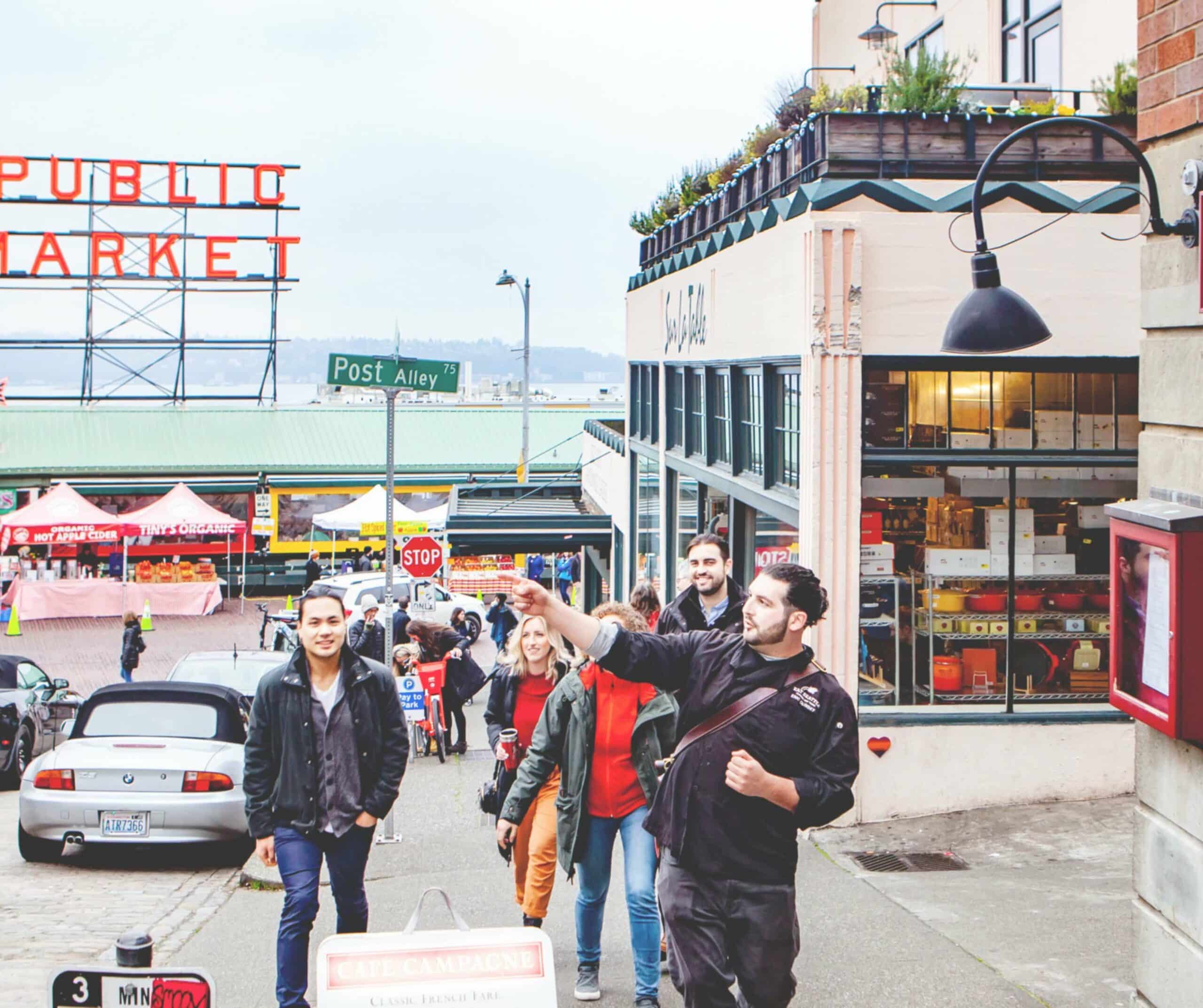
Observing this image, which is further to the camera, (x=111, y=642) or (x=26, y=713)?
(x=111, y=642)

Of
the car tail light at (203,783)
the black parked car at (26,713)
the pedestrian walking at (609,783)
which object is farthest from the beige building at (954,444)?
the black parked car at (26,713)

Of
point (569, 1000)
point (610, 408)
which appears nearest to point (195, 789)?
point (569, 1000)

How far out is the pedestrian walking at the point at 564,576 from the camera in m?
33.5

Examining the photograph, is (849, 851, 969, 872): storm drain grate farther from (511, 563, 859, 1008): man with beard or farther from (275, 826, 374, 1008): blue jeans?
(511, 563, 859, 1008): man with beard

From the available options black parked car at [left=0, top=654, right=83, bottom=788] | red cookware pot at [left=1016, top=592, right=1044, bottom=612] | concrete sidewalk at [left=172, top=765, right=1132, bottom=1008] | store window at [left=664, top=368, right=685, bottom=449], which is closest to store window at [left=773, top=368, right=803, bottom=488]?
red cookware pot at [left=1016, top=592, right=1044, bottom=612]

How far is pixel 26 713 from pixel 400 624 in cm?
453

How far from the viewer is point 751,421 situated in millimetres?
13070

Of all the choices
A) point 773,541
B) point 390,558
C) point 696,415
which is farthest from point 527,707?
point 696,415

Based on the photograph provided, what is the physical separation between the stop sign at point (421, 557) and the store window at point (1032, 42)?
7547mm

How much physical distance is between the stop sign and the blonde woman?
26.8ft

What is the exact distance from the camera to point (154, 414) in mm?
41125

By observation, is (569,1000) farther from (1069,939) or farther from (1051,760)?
(1051,760)

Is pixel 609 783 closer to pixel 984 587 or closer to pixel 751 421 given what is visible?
pixel 984 587

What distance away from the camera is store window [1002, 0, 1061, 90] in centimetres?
1280
